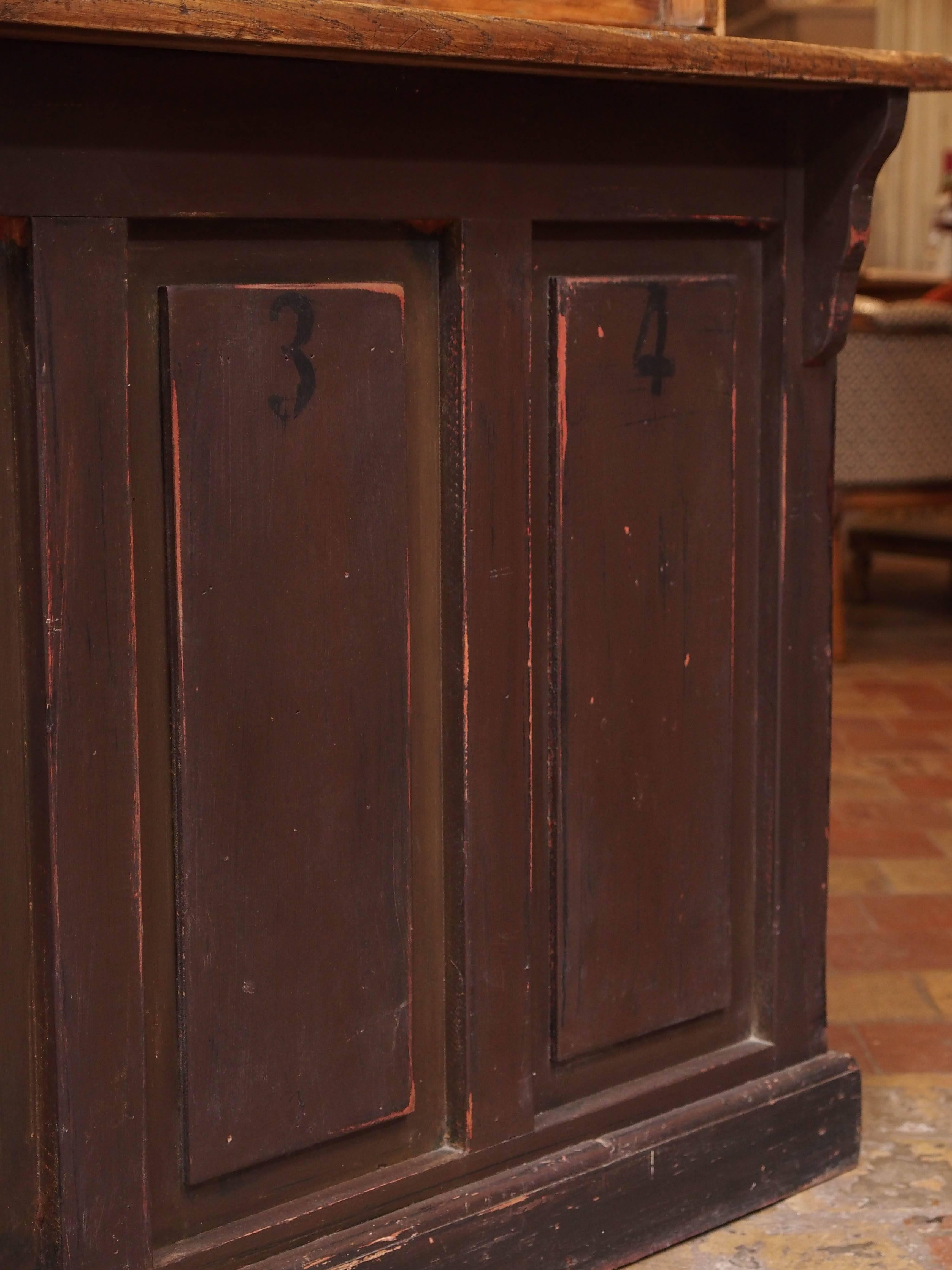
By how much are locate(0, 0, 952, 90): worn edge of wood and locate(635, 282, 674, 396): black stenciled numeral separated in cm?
22

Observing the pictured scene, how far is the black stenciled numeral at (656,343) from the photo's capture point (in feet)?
5.14

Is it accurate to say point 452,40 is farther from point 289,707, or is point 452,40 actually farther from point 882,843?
point 882,843

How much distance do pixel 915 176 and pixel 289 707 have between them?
7490 mm

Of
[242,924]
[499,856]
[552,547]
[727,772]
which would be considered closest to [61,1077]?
[242,924]

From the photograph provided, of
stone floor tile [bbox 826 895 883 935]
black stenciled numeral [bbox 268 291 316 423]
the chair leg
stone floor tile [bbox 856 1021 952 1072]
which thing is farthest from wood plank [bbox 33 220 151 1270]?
the chair leg

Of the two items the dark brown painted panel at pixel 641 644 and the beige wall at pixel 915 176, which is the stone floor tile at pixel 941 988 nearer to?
the dark brown painted panel at pixel 641 644

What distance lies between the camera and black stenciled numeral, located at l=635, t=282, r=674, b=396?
1.57 meters

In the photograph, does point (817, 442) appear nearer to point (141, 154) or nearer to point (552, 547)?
point (552, 547)

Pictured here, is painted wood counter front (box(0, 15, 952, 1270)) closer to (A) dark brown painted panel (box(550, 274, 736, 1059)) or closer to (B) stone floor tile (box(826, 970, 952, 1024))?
(A) dark brown painted panel (box(550, 274, 736, 1059))

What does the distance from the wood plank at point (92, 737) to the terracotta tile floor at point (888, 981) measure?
0.63m

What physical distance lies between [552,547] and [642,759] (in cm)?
25

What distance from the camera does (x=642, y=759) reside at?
1.63 m

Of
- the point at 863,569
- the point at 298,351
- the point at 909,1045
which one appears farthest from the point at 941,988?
the point at 863,569

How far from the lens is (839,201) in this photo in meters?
1.62
